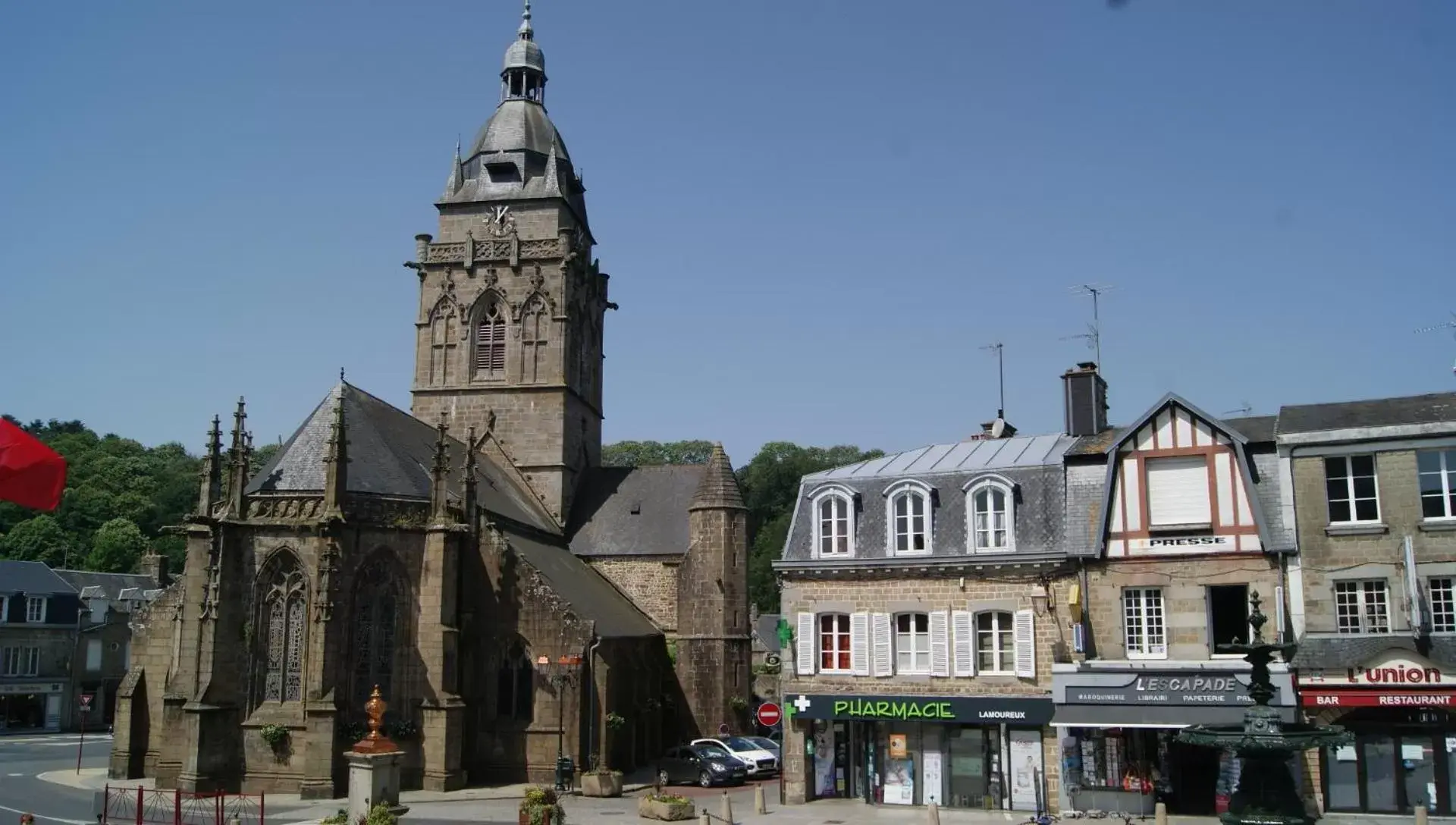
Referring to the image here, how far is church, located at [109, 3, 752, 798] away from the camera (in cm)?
3108

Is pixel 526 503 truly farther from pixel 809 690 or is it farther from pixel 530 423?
pixel 809 690


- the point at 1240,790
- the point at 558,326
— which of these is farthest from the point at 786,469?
the point at 1240,790

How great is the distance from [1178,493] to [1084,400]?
183 inches

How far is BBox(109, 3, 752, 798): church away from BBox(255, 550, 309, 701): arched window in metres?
0.04

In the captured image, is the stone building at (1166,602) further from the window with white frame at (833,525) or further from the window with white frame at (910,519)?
the window with white frame at (833,525)

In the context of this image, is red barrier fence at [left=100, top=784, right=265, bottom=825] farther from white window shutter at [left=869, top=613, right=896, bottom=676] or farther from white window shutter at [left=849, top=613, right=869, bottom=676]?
white window shutter at [left=869, top=613, right=896, bottom=676]

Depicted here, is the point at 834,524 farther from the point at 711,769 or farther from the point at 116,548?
the point at 116,548

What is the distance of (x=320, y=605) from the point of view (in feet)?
102

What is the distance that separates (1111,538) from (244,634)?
21.7 metres

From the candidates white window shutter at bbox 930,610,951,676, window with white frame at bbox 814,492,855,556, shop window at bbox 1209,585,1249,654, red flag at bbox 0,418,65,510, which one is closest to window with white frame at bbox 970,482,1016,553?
white window shutter at bbox 930,610,951,676

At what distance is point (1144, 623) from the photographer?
24812 millimetres

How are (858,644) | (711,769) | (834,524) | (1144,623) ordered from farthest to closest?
(711,769)
(834,524)
(858,644)
(1144,623)

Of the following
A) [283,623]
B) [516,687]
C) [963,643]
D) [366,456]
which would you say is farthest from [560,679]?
[963,643]

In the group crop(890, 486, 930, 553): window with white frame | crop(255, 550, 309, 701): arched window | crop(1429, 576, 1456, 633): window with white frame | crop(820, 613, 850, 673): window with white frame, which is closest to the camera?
crop(1429, 576, 1456, 633): window with white frame
